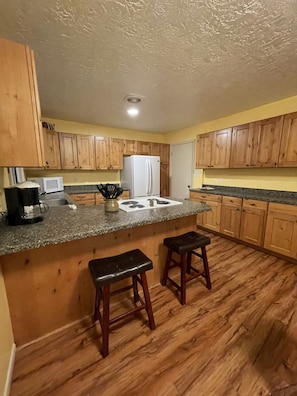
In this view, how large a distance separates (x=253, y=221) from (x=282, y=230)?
408 mm

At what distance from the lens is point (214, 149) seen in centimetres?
361

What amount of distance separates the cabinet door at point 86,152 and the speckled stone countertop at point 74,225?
94.1 inches

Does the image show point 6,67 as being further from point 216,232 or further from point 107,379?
point 216,232

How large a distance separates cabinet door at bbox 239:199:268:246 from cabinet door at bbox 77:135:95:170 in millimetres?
3301

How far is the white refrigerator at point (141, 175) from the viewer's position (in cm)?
421

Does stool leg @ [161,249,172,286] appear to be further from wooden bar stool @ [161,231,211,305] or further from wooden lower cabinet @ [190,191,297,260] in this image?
wooden lower cabinet @ [190,191,297,260]

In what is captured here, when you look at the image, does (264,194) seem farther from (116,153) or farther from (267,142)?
(116,153)

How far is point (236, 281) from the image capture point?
6.91 ft

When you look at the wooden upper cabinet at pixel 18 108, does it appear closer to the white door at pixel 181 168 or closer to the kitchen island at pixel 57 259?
the kitchen island at pixel 57 259

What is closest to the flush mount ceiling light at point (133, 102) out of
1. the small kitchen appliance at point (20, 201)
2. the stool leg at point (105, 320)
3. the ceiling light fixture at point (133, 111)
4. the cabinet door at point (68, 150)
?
the ceiling light fixture at point (133, 111)

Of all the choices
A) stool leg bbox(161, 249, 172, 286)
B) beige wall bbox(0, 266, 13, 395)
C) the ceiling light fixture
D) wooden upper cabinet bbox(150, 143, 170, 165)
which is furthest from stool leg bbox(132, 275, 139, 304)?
wooden upper cabinet bbox(150, 143, 170, 165)

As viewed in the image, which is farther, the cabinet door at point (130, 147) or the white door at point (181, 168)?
the white door at point (181, 168)

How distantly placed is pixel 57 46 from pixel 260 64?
2040 mm

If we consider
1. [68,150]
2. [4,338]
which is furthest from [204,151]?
[4,338]
